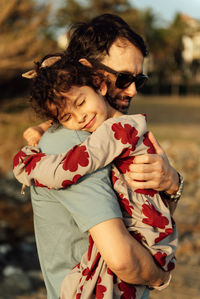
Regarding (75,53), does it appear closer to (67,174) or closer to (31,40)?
(67,174)

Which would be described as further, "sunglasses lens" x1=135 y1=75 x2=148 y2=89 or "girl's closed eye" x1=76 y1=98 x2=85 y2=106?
"sunglasses lens" x1=135 y1=75 x2=148 y2=89

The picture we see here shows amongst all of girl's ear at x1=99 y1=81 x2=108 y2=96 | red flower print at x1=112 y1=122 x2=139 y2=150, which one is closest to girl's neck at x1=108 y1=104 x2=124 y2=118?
girl's ear at x1=99 y1=81 x2=108 y2=96

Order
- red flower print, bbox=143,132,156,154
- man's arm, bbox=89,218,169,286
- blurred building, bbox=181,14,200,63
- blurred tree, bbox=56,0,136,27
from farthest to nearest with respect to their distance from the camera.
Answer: blurred building, bbox=181,14,200,63
blurred tree, bbox=56,0,136,27
red flower print, bbox=143,132,156,154
man's arm, bbox=89,218,169,286

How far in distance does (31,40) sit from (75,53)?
8.33m

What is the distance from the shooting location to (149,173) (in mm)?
1675

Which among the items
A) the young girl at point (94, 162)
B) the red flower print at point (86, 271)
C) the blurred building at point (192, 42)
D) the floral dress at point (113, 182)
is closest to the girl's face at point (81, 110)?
the young girl at point (94, 162)

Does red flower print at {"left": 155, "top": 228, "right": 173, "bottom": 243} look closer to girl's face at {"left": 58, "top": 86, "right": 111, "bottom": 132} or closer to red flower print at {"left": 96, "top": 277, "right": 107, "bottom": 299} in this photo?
red flower print at {"left": 96, "top": 277, "right": 107, "bottom": 299}

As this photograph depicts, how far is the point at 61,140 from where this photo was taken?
1.66 metres

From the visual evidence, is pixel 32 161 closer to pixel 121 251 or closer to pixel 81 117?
pixel 81 117

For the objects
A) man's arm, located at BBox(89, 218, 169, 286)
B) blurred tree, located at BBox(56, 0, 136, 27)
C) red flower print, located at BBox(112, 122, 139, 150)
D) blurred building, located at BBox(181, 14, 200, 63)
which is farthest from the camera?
blurred building, located at BBox(181, 14, 200, 63)

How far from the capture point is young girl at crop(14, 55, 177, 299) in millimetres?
1546

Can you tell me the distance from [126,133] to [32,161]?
358 mm

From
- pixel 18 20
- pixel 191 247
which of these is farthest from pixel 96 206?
pixel 18 20

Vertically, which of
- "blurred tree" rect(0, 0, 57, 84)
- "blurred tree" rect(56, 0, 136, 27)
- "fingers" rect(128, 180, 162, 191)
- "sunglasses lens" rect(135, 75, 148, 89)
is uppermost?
"sunglasses lens" rect(135, 75, 148, 89)
